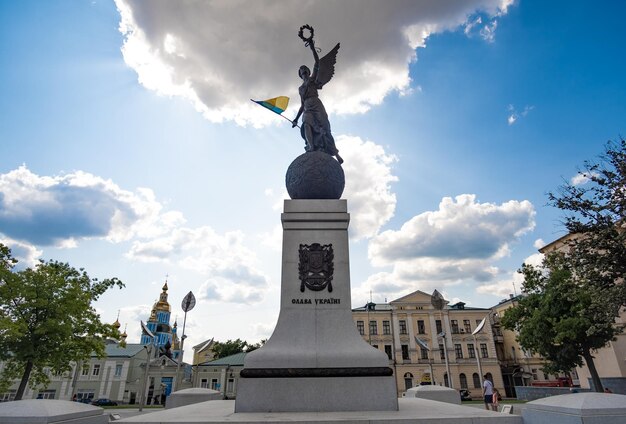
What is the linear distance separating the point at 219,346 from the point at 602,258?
239 feet

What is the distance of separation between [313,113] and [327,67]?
1952 millimetres

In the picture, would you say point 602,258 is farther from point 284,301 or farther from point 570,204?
point 284,301

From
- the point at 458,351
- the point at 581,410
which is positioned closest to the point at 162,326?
the point at 458,351

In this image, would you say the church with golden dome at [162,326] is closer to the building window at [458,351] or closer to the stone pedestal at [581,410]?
the building window at [458,351]

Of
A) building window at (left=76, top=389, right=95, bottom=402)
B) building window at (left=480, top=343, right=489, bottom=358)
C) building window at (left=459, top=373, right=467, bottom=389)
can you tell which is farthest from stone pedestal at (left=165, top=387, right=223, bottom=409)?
building window at (left=480, top=343, right=489, bottom=358)

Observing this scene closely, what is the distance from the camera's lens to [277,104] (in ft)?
45.3

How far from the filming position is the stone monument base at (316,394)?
7.58 meters

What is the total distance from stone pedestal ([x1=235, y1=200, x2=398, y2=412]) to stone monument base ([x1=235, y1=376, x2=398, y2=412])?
0.7 inches

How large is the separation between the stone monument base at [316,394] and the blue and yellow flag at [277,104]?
31.0 ft

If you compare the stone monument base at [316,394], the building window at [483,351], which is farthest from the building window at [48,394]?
the building window at [483,351]

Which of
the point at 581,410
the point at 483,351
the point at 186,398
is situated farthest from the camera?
the point at 483,351

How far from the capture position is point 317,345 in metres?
8.50

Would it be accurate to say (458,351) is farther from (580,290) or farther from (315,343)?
(315,343)

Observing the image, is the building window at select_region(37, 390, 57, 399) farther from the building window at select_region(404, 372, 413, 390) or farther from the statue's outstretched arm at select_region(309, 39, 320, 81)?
the statue's outstretched arm at select_region(309, 39, 320, 81)
